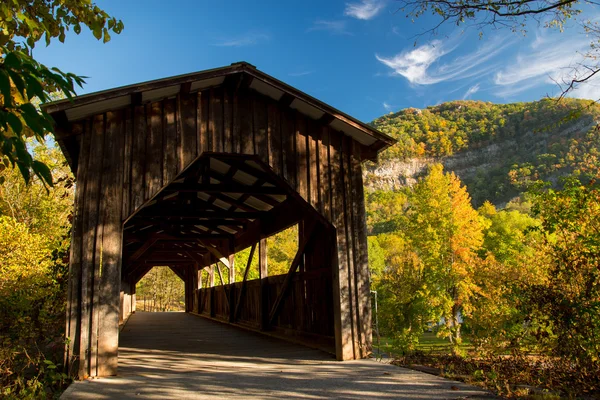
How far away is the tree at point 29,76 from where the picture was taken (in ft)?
5.26

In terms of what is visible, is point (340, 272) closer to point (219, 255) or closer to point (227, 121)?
point (227, 121)

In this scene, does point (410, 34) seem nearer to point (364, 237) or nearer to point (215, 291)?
point (364, 237)

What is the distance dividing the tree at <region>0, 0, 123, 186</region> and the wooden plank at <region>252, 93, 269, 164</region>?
89.8 inches

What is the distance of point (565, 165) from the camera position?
7562 centimetres

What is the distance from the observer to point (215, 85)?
594 centimetres

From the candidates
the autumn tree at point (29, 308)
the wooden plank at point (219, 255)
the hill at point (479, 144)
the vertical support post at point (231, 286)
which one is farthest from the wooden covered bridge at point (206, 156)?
the hill at point (479, 144)

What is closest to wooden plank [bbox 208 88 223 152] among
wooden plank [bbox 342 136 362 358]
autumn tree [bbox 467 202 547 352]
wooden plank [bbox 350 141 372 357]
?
wooden plank [bbox 342 136 362 358]

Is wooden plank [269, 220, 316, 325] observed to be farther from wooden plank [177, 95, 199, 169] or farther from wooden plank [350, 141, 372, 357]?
wooden plank [177, 95, 199, 169]

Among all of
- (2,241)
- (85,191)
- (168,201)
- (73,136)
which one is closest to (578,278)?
(85,191)

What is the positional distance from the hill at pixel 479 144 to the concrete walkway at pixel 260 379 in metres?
82.6

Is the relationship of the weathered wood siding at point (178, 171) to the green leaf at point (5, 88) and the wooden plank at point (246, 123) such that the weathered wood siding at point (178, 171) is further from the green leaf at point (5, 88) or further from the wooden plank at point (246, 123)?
the green leaf at point (5, 88)

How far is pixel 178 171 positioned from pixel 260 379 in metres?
2.62

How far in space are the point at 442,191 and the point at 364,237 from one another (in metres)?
22.7

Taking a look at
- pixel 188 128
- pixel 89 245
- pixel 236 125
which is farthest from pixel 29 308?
pixel 236 125
